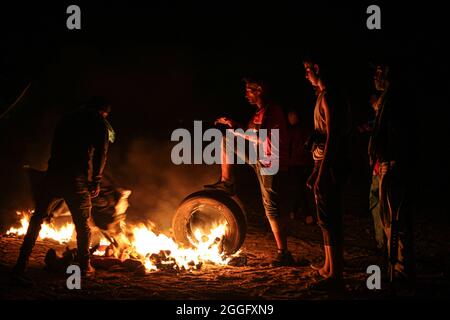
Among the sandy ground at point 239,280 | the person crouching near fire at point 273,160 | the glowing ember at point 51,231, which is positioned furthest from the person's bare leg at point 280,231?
the glowing ember at point 51,231

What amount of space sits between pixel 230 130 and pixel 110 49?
16.0 ft

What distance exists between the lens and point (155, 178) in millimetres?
9336

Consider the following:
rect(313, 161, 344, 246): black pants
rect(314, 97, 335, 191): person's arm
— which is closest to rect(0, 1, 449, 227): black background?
rect(314, 97, 335, 191): person's arm

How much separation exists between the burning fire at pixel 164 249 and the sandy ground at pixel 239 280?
0.23 meters

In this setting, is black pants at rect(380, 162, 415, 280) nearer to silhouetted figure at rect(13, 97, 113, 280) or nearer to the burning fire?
the burning fire

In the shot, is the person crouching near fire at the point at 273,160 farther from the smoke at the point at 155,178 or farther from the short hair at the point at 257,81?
the smoke at the point at 155,178

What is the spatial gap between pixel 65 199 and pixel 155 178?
11.4ft

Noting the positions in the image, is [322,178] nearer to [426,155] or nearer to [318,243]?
[318,243]

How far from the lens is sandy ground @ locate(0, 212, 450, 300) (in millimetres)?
5262

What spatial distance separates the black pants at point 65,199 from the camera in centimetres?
581

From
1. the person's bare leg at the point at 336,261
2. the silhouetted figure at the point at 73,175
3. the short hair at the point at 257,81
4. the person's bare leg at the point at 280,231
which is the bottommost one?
the person's bare leg at the point at 336,261

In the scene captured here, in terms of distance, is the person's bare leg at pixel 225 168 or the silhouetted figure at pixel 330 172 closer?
the silhouetted figure at pixel 330 172

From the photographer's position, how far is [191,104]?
37.1ft
